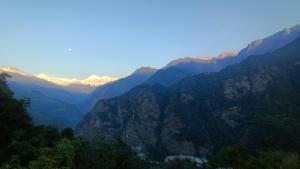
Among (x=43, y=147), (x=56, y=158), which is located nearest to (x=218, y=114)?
(x=43, y=147)

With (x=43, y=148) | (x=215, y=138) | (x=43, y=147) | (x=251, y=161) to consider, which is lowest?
(x=215, y=138)

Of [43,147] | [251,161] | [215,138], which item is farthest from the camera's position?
[215,138]

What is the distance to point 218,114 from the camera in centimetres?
17750

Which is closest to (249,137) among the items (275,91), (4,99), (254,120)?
(254,120)

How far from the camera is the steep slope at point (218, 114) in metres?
152

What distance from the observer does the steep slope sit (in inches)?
5999

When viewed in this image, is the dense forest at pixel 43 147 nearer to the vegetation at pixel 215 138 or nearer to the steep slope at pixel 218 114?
the vegetation at pixel 215 138

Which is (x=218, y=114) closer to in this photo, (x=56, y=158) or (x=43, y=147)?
(x=43, y=147)

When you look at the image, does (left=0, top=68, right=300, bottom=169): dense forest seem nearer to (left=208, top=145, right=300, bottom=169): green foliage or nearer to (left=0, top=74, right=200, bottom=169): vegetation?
(left=0, top=74, right=200, bottom=169): vegetation

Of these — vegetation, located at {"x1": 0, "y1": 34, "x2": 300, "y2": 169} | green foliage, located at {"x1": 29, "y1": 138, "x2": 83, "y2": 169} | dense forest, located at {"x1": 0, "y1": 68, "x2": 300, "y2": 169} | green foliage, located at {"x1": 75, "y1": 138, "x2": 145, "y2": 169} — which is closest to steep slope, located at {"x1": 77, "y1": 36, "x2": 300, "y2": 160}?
vegetation, located at {"x1": 0, "y1": 34, "x2": 300, "y2": 169}

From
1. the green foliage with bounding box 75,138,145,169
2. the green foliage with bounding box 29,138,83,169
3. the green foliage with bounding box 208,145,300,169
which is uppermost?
the green foliage with bounding box 29,138,83,169

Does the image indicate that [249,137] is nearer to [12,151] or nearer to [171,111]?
[171,111]

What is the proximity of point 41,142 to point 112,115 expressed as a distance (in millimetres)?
167203

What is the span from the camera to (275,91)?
167000 millimetres
